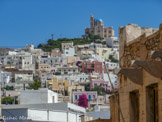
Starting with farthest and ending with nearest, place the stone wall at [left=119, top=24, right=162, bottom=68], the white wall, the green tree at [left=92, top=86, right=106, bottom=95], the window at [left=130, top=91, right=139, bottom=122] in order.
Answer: the green tree at [left=92, top=86, right=106, bottom=95], the white wall, the window at [left=130, top=91, right=139, bottom=122], the stone wall at [left=119, top=24, right=162, bottom=68]

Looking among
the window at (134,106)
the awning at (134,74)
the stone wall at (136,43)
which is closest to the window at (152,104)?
the awning at (134,74)

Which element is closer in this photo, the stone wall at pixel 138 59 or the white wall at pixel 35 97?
the stone wall at pixel 138 59

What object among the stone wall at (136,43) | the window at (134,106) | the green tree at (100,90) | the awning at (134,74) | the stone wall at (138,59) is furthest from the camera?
the green tree at (100,90)

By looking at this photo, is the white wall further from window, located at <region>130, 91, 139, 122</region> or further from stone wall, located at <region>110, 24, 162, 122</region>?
window, located at <region>130, 91, 139, 122</region>

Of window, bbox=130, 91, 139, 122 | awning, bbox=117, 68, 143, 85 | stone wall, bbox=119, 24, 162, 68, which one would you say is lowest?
window, bbox=130, 91, 139, 122

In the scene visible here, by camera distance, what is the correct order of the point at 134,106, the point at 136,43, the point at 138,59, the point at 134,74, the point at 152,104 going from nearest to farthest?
the point at 152,104 < the point at 134,74 < the point at 134,106 < the point at 138,59 < the point at 136,43

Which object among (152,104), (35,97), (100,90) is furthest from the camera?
(100,90)

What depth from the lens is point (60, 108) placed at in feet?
168

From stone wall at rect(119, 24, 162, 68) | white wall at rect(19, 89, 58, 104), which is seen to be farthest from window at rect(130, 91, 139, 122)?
white wall at rect(19, 89, 58, 104)

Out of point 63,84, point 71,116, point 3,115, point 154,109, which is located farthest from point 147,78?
point 63,84

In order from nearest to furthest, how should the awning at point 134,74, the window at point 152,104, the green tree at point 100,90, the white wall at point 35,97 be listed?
1. the window at point 152,104
2. the awning at point 134,74
3. the white wall at point 35,97
4. the green tree at point 100,90

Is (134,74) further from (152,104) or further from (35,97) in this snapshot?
(35,97)

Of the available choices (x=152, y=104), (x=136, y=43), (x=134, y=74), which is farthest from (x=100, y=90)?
(x=152, y=104)

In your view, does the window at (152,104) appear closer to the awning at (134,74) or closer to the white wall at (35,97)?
the awning at (134,74)
